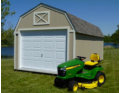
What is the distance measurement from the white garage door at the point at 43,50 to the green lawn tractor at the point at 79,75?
88.2 inches

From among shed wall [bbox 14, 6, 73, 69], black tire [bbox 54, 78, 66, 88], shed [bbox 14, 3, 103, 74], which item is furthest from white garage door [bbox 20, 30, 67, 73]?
black tire [bbox 54, 78, 66, 88]

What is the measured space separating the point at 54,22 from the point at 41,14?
40.0 inches

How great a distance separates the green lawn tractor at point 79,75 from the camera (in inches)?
212

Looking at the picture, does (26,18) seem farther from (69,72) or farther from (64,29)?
(69,72)

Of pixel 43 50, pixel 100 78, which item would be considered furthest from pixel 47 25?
pixel 100 78

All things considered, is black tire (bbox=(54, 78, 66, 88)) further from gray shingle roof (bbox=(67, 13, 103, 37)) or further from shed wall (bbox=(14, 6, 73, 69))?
gray shingle roof (bbox=(67, 13, 103, 37))

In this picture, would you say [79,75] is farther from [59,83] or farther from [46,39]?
[46,39]

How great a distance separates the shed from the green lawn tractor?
184 cm

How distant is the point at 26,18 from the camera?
9.12m

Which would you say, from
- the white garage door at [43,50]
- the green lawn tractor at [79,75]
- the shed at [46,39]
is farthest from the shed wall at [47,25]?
the green lawn tractor at [79,75]

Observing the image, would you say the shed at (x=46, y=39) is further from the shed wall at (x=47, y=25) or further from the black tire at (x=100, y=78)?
the black tire at (x=100, y=78)

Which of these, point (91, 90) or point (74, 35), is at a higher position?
point (74, 35)

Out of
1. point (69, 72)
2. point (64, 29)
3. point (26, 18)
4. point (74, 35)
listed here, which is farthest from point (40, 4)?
point (69, 72)

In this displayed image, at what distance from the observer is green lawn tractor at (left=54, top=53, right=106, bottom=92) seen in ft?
17.6
